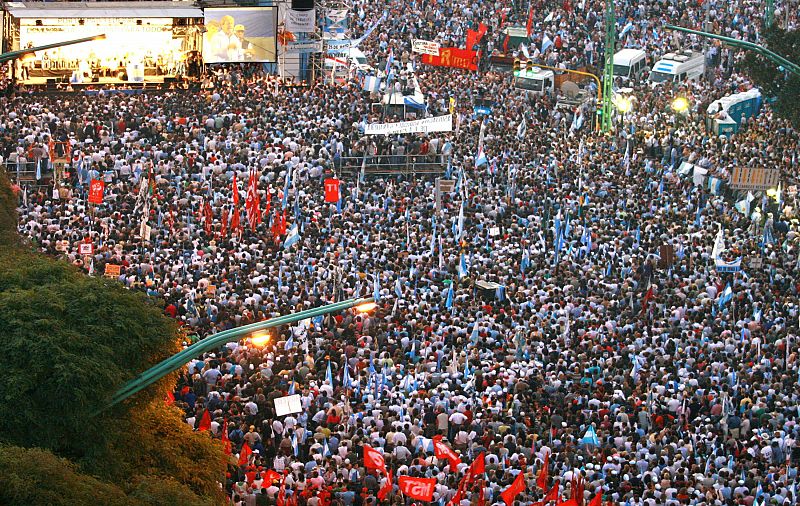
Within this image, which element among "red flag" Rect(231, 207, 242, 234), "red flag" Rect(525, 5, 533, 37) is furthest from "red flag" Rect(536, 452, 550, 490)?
"red flag" Rect(525, 5, 533, 37)

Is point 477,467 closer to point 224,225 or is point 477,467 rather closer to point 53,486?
point 53,486

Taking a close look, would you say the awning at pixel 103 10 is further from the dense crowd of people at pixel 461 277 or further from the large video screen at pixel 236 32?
the dense crowd of people at pixel 461 277

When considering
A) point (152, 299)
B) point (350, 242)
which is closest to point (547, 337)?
point (350, 242)

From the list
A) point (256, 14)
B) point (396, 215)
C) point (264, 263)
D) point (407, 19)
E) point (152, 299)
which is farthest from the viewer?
point (407, 19)

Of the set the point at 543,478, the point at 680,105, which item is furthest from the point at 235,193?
the point at 680,105

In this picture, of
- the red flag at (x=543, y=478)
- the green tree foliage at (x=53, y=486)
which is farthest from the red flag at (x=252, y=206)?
the green tree foliage at (x=53, y=486)

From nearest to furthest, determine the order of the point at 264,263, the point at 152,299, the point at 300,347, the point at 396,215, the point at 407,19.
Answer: the point at 152,299, the point at 300,347, the point at 264,263, the point at 396,215, the point at 407,19

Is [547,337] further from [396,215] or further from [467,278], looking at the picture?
[396,215]
